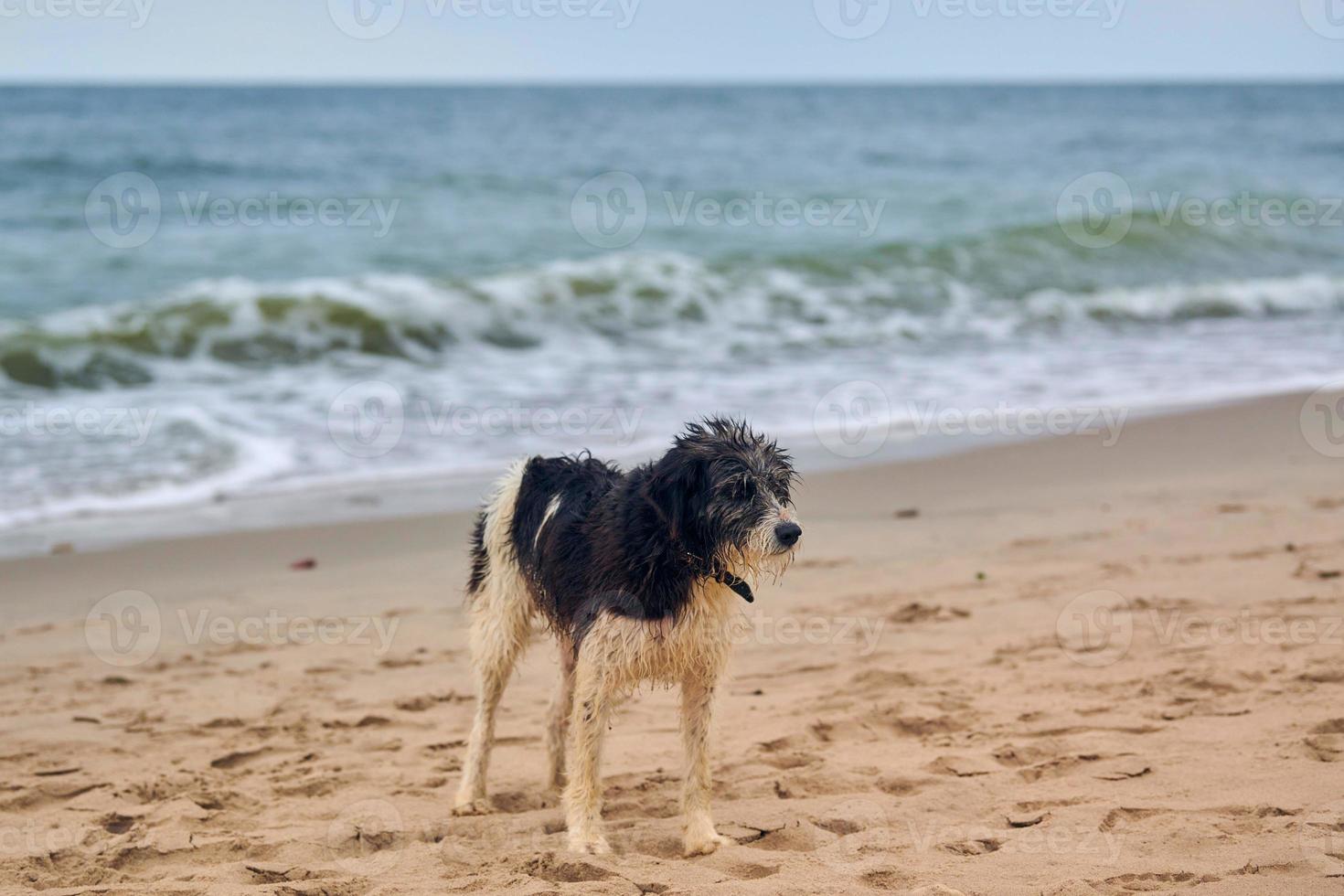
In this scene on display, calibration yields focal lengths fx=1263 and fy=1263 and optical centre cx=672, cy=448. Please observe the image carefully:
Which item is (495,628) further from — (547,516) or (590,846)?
(590,846)

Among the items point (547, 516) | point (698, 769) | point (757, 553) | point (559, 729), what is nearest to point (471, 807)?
point (559, 729)

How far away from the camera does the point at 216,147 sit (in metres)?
35.5

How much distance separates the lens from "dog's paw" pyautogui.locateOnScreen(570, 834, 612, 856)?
4879 mm

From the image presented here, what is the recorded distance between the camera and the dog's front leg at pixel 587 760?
4910mm

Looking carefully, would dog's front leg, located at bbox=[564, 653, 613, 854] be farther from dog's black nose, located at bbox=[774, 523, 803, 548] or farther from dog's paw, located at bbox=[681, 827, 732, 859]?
dog's black nose, located at bbox=[774, 523, 803, 548]

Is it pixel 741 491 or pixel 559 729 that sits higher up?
pixel 741 491

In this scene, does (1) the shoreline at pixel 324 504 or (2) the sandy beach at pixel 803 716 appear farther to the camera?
(1) the shoreline at pixel 324 504

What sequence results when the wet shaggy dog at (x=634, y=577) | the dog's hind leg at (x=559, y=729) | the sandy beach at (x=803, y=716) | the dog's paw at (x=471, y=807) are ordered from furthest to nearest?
the dog's hind leg at (x=559, y=729), the dog's paw at (x=471, y=807), the sandy beach at (x=803, y=716), the wet shaggy dog at (x=634, y=577)

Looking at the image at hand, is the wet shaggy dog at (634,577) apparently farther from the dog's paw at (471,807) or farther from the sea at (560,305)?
the sea at (560,305)

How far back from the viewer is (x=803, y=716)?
6328 millimetres

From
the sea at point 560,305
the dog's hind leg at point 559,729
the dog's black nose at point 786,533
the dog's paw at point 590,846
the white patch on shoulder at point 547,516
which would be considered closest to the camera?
the dog's black nose at point 786,533

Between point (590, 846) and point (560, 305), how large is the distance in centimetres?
1386

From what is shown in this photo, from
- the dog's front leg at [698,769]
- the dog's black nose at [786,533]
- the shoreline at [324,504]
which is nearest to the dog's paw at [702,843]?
the dog's front leg at [698,769]

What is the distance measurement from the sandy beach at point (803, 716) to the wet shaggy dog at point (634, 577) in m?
0.28
